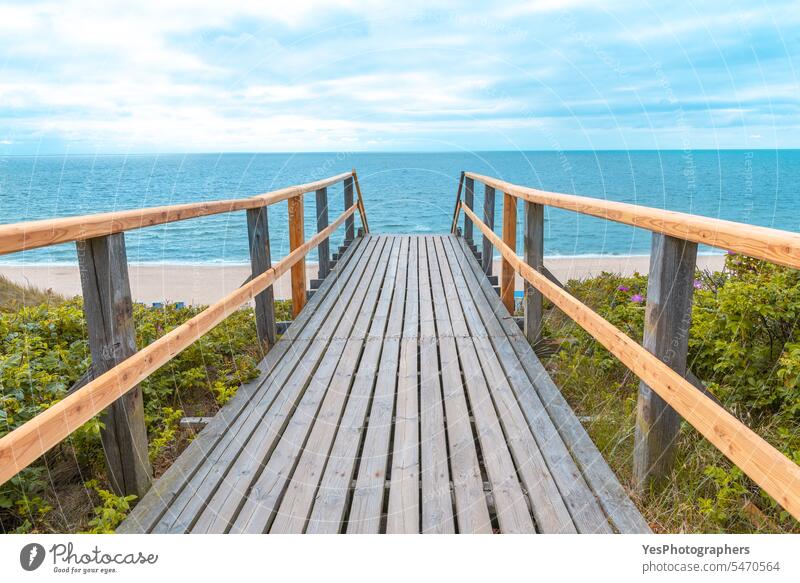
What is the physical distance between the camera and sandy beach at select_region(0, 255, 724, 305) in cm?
1400

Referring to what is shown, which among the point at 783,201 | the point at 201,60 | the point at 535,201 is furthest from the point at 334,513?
the point at 783,201

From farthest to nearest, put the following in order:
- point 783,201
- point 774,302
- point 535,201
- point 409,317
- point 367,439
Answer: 1. point 783,201
2. point 409,317
3. point 535,201
4. point 774,302
5. point 367,439

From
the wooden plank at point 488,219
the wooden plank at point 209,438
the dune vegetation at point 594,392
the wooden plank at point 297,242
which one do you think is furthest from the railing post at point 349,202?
the dune vegetation at point 594,392

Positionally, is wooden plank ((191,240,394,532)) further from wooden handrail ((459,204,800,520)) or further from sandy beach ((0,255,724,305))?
sandy beach ((0,255,724,305))

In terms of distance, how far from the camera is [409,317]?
5.15 meters

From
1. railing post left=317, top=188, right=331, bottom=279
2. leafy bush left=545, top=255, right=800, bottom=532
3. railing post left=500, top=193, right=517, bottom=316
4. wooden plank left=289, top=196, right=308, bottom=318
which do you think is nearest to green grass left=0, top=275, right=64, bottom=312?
railing post left=317, top=188, right=331, bottom=279

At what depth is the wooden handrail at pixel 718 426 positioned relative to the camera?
1.49m

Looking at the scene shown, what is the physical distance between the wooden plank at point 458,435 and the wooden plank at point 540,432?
0.21 metres

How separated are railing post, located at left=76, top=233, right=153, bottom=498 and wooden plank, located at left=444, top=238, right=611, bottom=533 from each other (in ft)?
5.39

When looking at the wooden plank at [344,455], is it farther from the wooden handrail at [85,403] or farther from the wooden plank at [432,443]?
the wooden handrail at [85,403]

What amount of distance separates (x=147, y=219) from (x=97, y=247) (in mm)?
323

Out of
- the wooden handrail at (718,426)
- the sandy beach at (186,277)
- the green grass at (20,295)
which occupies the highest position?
the wooden handrail at (718,426)

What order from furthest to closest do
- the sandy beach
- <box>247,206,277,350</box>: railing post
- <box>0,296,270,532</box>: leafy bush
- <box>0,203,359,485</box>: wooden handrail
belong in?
the sandy beach, <box>247,206,277,350</box>: railing post, <box>0,296,270,532</box>: leafy bush, <box>0,203,359,485</box>: wooden handrail
